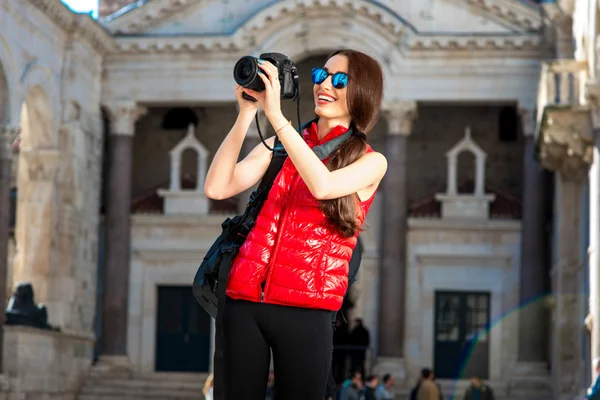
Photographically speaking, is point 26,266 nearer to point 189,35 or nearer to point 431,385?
point 189,35

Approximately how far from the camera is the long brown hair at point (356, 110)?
4.46 metres

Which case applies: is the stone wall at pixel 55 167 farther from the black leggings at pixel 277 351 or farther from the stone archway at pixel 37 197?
the black leggings at pixel 277 351

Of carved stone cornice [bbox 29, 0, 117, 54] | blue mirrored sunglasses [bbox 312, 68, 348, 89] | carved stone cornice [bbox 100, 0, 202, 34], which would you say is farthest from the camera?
carved stone cornice [bbox 100, 0, 202, 34]

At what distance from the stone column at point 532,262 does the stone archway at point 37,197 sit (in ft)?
36.9

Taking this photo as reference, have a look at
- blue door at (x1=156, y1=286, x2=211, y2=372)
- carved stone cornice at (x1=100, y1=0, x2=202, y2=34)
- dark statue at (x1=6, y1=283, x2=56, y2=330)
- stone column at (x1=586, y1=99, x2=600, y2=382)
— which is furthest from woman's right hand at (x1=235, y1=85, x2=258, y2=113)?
blue door at (x1=156, y1=286, x2=211, y2=372)

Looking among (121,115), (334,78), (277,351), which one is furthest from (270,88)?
A: (121,115)

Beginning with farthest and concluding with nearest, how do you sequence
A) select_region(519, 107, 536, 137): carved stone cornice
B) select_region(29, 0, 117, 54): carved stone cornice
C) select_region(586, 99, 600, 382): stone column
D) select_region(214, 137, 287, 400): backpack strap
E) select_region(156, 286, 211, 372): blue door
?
select_region(156, 286, 211, 372): blue door < select_region(519, 107, 536, 137): carved stone cornice < select_region(29, 0, 117, 54): carved stone cornice < select_region(586, 99, 600, 382): stone column < select_region(214, 137, 287, 400): backpack strap

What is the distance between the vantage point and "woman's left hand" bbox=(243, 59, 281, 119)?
4.31 m

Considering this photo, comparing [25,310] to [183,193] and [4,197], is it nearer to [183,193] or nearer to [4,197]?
[4,197]

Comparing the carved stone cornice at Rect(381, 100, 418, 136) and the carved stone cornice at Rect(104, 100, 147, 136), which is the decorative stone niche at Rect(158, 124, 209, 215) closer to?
the carved stone cornice at Rect(104, 100, 147, 136)

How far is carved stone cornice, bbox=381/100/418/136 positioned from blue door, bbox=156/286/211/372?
22.0 feet

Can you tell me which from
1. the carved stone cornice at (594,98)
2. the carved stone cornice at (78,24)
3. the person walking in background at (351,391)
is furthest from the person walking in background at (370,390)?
the carved stone cornice at (78,24)

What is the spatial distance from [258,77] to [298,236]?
1.84ft

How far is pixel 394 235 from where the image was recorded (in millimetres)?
32125
